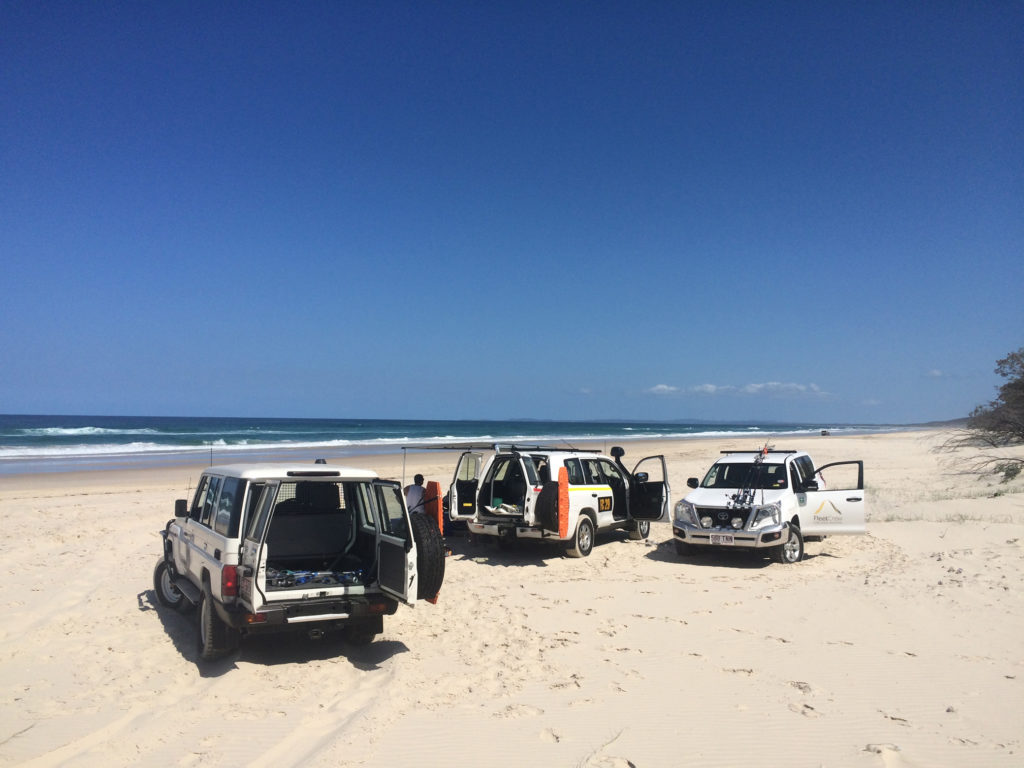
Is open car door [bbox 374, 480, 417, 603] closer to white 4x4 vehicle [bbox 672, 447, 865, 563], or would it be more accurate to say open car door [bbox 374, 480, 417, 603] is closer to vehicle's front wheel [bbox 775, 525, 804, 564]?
white 4x4 vehicle [bbox 672, 447, 865, 563]

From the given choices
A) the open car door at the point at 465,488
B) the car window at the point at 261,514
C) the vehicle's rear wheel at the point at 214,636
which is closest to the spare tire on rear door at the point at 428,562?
the car window at the point at 261,514

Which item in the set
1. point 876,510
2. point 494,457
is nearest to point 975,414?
point 876,510

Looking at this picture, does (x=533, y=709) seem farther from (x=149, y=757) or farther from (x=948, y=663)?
(x=948, y=663)

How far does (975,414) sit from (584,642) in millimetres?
24565

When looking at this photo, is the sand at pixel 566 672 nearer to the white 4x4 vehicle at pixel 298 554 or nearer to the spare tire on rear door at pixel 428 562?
the white 4x4 vehicle at pixel 298 554

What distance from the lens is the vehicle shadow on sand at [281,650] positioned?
6.73 metres

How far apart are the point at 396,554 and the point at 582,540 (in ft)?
19.5

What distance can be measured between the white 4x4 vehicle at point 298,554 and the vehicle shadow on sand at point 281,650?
166 millimetres

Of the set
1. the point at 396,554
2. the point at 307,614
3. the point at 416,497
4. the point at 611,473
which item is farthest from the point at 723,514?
the point at 307,614

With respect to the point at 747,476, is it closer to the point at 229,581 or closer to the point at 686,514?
the point at 686,514

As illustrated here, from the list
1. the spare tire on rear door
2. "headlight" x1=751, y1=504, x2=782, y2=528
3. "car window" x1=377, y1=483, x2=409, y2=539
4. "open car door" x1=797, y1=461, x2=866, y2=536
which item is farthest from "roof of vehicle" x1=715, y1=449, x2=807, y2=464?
the spare tire on rear door

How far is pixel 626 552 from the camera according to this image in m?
12.6

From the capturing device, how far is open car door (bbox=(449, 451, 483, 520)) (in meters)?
12.1

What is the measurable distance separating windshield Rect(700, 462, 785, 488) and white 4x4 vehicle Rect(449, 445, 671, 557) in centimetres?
97
